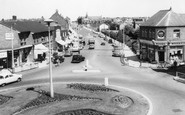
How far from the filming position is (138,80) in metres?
29.5

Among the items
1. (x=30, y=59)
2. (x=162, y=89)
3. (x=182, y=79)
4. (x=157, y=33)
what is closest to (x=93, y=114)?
(x=162, y=89)

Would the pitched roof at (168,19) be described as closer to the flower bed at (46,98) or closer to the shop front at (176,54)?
the shop front at (176,54)

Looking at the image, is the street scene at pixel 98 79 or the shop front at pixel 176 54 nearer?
the street scene at pixel 98 79

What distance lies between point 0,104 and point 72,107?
6.45 metres

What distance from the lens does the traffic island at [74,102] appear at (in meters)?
18.2

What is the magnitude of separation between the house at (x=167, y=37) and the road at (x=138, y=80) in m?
5.71

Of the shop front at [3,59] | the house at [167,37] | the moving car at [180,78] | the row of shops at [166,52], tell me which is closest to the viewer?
the moving car at [180,78]

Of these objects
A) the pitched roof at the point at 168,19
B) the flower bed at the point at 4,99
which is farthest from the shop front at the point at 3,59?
the pitched roof at the point at 168,19

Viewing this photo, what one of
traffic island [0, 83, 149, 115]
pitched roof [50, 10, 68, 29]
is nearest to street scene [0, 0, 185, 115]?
traffic island [0, 83, 149, 115]

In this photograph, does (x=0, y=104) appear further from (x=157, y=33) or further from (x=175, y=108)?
(x=157, y=33)

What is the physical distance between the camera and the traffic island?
18.2 meters

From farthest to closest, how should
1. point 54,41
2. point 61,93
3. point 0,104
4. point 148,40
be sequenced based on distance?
point 54,41, point 148,40, point 61,93, point 0,104

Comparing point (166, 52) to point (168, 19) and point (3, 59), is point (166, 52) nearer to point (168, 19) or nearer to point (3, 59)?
point (168, 19)

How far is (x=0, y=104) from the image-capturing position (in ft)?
67.7
